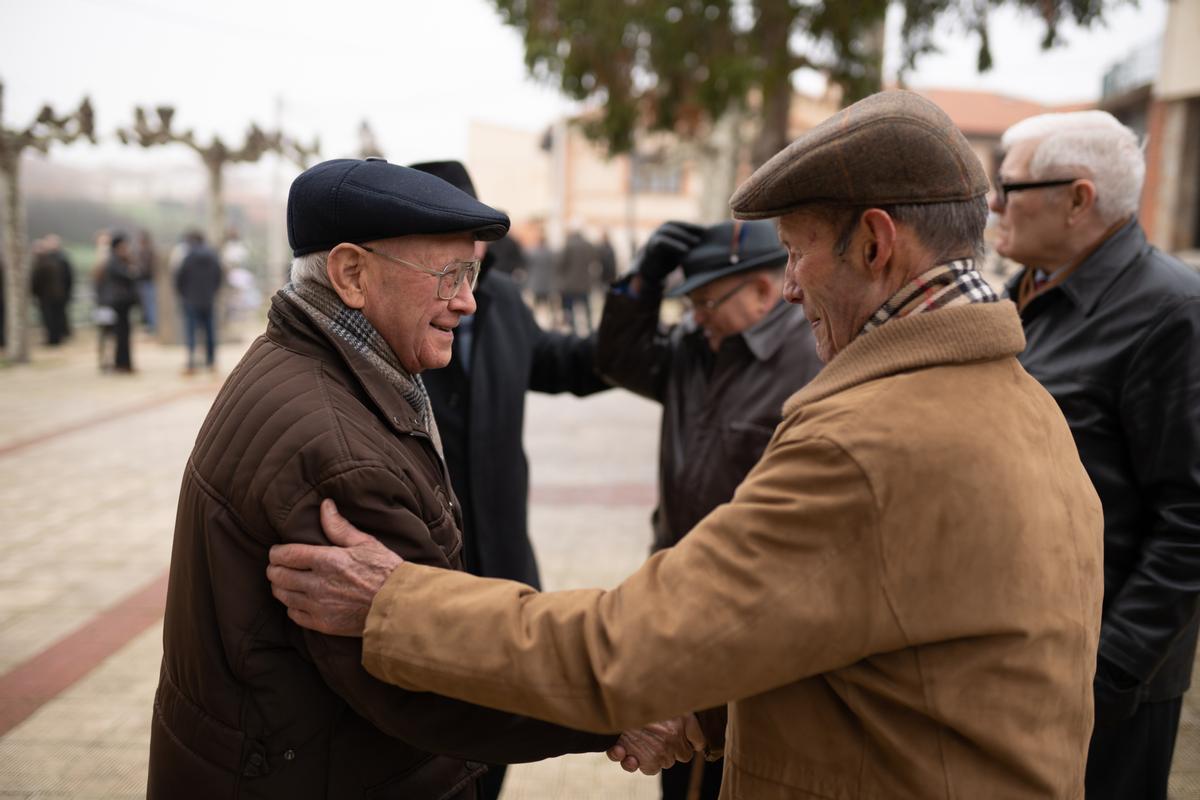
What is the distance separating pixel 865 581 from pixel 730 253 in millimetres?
1907

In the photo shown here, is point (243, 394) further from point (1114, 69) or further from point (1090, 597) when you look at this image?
point (1114, 69)

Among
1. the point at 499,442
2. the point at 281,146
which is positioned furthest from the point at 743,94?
the point at 281,146

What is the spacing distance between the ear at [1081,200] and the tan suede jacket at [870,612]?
131cm

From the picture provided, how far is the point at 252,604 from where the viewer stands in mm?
1522

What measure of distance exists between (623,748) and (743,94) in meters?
7.56

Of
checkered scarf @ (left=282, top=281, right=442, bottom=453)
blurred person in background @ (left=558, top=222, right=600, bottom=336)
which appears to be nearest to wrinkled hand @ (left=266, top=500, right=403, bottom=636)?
checkered scarf @ (left=282, top=281, right=442, bottom=453)

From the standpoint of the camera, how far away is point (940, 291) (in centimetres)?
138

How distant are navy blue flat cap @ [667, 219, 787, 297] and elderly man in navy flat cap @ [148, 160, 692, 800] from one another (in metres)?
1.31

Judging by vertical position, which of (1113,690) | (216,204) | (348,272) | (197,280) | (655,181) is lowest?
(1113,690)

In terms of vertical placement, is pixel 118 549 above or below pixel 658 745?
below

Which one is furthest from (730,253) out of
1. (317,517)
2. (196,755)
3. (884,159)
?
(196,755)

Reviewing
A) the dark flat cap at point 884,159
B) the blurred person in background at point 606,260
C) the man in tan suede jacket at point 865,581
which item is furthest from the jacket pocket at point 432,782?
the blurred person in background at point 606,260

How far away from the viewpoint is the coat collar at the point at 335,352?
1.67 m

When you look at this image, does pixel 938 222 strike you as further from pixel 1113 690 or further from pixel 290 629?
pixel 1113 690
